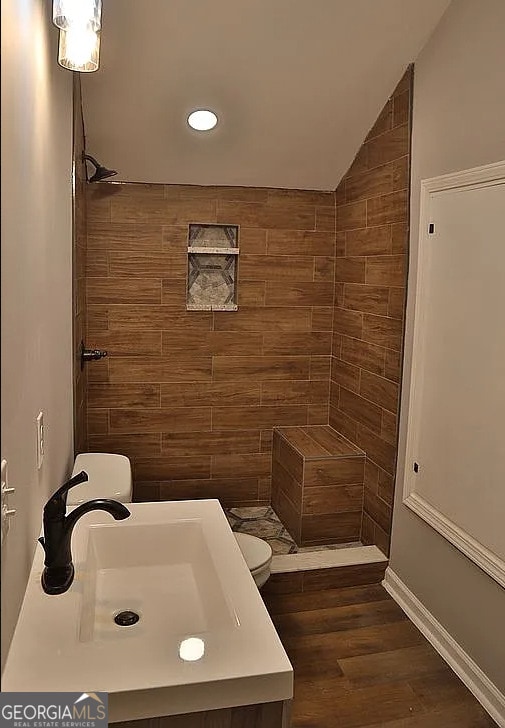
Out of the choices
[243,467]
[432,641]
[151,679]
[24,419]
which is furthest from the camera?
[243,467]

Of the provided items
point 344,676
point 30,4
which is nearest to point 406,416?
point 344,676

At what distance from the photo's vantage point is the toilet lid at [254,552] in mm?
2771

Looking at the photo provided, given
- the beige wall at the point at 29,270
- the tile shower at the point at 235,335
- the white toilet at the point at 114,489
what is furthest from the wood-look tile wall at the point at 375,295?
the beige wall at the point at 29,270

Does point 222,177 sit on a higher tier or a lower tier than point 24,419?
higher

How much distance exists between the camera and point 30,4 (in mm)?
1443

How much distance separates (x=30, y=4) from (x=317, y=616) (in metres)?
2.58

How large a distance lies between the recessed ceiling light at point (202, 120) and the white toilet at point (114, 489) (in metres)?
1.63

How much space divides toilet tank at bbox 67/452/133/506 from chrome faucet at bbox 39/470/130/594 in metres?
0.89

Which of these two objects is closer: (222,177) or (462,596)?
(462,596)

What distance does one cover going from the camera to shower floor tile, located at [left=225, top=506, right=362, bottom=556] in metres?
3.47

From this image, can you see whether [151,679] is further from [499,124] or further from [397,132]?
[397,132]

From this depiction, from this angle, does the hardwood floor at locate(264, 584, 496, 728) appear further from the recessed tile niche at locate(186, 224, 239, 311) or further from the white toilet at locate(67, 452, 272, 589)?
the recessed tile niche at locate(186, 224, 239, 311)

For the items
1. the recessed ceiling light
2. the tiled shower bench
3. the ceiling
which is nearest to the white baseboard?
the tiled shower bench

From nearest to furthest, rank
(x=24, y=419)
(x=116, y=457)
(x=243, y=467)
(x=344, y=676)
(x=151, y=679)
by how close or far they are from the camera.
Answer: (x=151, y=679), (x=24, y=419), (x=344, y=676), (x=116, y=457), (x=243, y=467)
